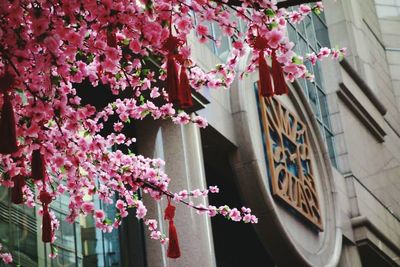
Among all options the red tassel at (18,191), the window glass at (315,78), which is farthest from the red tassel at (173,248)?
Result: the window glass at (315,78)

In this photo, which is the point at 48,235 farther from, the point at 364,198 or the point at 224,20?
the point at 364,198

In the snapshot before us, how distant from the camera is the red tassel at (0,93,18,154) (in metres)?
7.47

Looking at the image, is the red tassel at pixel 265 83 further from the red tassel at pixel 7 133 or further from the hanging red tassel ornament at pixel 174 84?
the red tassel at pixel 7 133

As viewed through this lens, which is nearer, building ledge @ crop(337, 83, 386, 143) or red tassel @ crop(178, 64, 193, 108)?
red tassel @ crop(178, 64, 193, 108)

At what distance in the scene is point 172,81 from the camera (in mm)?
8266

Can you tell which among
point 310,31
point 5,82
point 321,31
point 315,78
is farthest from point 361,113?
point 5,82

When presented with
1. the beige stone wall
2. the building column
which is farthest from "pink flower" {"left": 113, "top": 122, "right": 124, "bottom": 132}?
the beige stone wall

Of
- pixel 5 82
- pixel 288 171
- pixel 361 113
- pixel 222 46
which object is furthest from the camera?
pixel 361 113

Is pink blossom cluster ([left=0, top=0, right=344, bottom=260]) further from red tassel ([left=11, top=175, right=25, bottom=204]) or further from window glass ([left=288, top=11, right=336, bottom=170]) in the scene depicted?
window glass ([left=288, top=11, right=336, bottom=170])

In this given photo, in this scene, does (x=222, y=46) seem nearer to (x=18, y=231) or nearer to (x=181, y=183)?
(x=181, y=183)

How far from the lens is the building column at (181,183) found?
14.9 m

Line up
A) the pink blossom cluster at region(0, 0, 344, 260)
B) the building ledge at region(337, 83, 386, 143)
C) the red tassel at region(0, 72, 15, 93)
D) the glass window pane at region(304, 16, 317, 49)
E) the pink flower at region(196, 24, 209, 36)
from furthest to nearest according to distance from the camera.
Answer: the building ledge at region(337, 83, 386, 143) → the glass window pane at region(304, 16, 317, 49) → the pink flower at region(196, 24, 209, 36) → the pink blossom cluster at region(0, 0, 344, 260) → the red tassel at region(0, 72, 15, 93)

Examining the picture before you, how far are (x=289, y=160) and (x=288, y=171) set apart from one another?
0.55 m

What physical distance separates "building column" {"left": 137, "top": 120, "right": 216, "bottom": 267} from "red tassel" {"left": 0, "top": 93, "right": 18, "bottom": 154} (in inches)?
301
